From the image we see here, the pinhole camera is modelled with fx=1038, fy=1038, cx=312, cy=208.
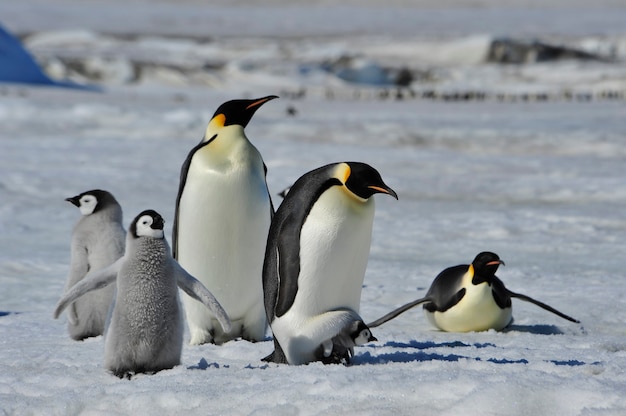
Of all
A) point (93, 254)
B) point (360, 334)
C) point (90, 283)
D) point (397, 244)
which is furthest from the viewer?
point (397, 244)

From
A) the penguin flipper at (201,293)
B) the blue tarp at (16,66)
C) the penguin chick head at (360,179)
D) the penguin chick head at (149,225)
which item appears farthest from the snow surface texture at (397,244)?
the blue tarp at (16,66)

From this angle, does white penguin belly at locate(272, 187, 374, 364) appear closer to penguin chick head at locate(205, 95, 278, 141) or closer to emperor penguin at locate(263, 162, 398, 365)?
emperor penguin at locate(263, 162, 398, 365)

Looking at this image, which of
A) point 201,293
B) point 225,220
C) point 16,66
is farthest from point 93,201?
point 16,66

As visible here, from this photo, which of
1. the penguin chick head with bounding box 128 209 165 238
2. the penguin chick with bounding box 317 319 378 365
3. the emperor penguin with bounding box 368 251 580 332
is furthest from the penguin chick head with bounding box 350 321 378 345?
the emperor penguin with bounding box 368 251 580 332

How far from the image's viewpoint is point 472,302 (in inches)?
162

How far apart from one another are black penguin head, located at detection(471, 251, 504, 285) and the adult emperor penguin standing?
844mm

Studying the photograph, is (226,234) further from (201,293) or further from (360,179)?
(360,179)

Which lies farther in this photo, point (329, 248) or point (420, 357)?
point (420, 357)

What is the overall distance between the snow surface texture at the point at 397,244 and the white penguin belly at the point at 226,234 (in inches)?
8.9

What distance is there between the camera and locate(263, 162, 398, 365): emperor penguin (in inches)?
121

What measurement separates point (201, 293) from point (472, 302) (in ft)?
4.68

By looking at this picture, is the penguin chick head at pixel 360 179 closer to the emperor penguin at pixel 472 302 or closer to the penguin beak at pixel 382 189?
the penguin beak at pixel 382 189

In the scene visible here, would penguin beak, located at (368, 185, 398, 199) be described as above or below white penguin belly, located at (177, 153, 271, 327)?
above

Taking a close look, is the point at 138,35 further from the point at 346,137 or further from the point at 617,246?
the point at 617,246
